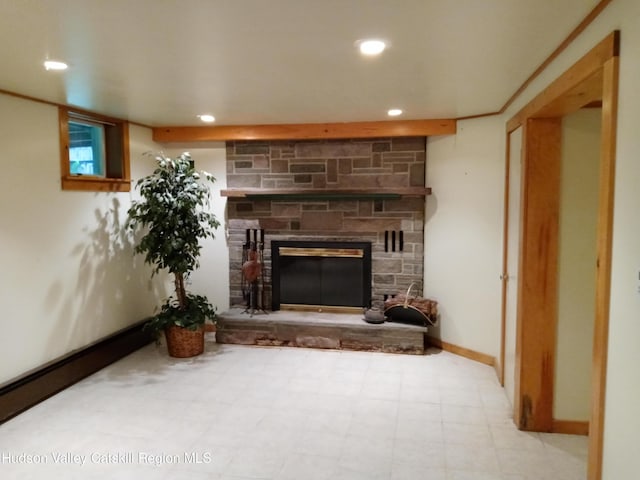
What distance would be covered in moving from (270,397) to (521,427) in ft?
5.74

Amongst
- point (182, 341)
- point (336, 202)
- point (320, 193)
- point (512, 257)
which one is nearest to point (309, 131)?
point (320, 193)

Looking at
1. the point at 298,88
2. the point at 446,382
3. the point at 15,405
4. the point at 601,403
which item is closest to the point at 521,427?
the point at 446,382

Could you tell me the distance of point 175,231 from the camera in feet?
13.7

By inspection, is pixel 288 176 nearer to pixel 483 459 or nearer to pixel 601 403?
pixel 483 459

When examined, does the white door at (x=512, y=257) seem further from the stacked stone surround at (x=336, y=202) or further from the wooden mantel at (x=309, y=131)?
the stacked stone surround at (x=336, y=202)

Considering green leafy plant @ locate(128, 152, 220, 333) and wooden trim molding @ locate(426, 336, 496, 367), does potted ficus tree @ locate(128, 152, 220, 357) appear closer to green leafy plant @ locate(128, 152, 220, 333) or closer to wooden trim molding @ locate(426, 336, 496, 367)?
green leafy plant @ locate(128, 152, 220, 333)

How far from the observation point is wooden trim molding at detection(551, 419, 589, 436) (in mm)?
2887

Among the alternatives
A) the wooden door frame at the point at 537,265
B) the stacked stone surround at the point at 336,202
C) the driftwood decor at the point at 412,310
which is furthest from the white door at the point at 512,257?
the stacked stone surround at the point at 336,202

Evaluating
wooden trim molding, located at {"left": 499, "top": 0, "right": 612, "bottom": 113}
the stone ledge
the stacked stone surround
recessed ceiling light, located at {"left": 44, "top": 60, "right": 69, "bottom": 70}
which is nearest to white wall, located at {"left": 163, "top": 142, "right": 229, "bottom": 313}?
the stacked stone surround

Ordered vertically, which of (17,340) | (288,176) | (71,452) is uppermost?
(288,176)

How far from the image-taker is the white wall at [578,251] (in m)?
2.74

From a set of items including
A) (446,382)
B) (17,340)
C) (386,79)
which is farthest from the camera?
(446,382)

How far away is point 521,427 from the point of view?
116 inches

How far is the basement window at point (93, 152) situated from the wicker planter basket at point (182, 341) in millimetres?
1448
